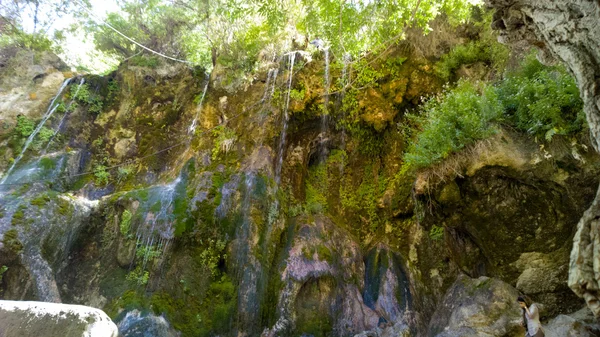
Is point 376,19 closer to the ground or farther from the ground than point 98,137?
farther from the ground

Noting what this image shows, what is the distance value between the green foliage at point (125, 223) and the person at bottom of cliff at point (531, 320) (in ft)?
23.6

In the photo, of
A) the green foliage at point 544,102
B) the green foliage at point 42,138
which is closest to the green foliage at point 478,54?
the green foliage at point 544,102

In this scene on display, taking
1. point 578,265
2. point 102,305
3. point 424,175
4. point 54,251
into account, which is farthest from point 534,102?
point 54,251

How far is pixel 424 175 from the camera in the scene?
21.4 feet

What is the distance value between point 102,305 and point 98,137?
5.30m

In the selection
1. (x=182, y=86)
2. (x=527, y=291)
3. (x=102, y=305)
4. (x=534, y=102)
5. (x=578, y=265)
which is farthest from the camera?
(x=182, y=86)

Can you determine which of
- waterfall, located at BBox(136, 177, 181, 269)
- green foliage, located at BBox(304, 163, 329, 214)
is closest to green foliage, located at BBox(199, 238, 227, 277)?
waterfall, located at BBox(136, 177, 181, 269)

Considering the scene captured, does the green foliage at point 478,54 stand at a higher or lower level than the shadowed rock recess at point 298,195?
higher

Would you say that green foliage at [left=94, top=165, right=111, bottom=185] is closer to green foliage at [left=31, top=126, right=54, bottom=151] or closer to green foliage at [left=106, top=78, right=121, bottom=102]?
green foliage at [left=31, top=126, right=54, bottom=151]

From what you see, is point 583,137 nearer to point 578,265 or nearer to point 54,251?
point 578,265

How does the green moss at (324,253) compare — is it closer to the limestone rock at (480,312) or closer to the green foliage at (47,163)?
the limestone rock at (480,312)

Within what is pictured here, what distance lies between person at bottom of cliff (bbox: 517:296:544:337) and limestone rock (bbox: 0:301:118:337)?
516 centimetres

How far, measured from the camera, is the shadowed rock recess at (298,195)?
546 cm

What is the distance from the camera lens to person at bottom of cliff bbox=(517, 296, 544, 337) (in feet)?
15.1
